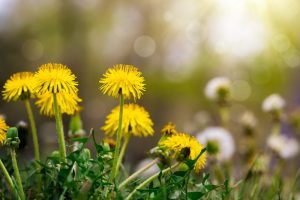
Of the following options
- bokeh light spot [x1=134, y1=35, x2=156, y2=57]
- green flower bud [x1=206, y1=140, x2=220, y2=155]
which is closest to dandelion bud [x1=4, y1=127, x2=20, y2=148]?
green flower bud [x1=206, y1=140, x2=220, y2=155]

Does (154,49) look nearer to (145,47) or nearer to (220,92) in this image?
(145,47)

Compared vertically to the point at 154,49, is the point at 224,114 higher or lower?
lower

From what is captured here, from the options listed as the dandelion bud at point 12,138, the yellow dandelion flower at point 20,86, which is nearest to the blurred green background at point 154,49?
the yellow dandelion flower at point 20,86

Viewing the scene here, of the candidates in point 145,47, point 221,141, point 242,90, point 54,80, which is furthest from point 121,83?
point 242,90

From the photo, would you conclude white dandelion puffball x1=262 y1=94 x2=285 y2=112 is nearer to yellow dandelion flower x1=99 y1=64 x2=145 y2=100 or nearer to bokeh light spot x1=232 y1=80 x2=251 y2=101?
yellow dandelion flower x1=99 y1=64 x2=145 y2=100

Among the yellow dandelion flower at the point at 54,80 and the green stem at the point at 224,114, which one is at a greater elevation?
the green stem at the point at 224,114

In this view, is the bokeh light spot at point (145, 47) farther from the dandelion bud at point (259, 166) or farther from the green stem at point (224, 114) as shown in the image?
the dandelion bud at point (259, 166)

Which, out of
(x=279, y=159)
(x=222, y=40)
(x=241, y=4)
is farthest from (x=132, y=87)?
(x=222, y=40)
